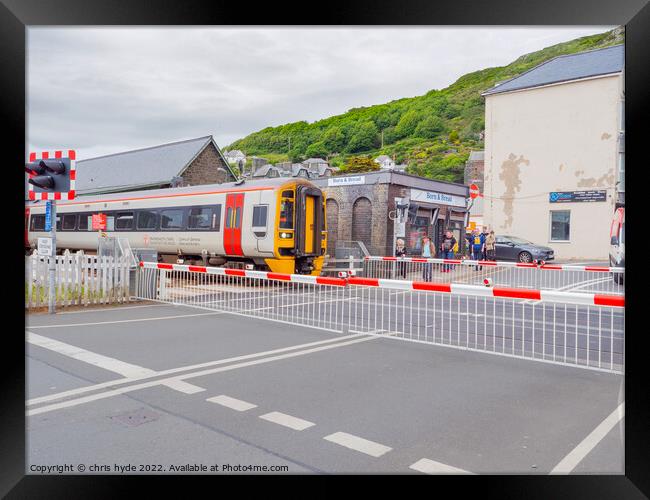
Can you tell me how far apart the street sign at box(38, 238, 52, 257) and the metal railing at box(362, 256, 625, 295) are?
10.3 m

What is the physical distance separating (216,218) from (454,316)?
33.0 feet

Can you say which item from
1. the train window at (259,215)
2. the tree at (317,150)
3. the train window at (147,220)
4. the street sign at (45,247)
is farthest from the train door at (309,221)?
the tree at (317,150)

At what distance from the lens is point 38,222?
28969mm

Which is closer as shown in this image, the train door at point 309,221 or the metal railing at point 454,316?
the metal railing at point 454,316

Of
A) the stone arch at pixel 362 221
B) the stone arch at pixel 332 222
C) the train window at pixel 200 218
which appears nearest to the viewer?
the train window at pixel 200 218

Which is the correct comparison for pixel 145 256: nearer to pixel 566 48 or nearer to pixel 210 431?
pixel 210 431

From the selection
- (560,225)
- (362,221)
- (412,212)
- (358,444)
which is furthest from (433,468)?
(560,225)

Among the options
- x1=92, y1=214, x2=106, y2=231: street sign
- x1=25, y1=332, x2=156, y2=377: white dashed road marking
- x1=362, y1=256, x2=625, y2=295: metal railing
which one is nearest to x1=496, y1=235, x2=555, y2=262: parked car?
x1=362, y1=256, x2=625, y2=295: metal railing

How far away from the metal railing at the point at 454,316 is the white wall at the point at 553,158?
903 inches

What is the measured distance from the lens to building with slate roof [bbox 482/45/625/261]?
32.2m

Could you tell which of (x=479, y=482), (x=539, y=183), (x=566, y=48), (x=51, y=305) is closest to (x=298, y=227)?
(x=51, y=305)

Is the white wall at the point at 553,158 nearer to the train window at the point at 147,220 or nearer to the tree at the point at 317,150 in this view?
the train window at the point at 147,220

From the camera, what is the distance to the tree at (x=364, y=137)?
2982 inches

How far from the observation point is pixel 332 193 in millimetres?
25125
